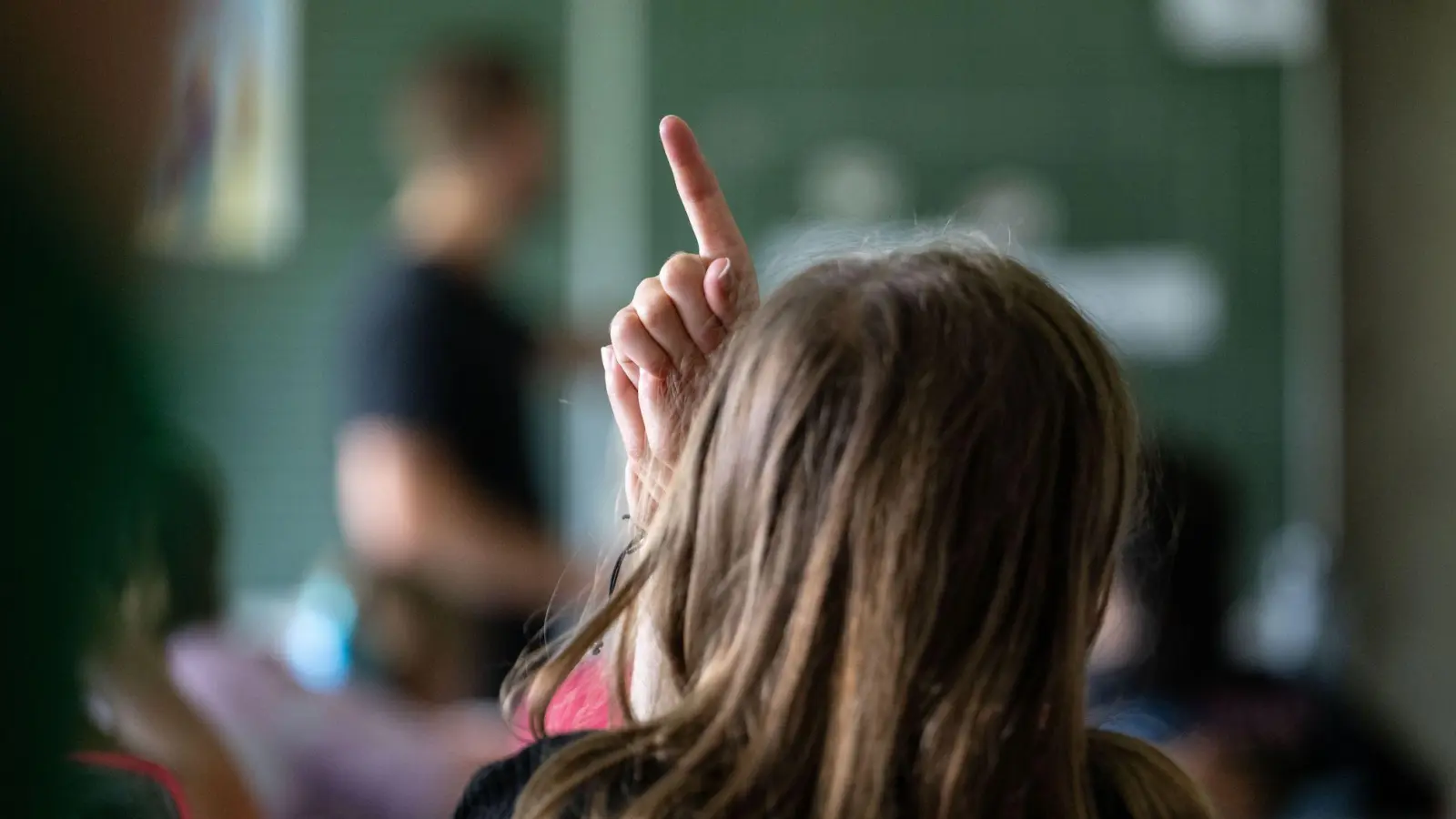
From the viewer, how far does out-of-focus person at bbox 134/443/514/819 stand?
3.17 ft

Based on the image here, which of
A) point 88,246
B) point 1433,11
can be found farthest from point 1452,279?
point 88,246

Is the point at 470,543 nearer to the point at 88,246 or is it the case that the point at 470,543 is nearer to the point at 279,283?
the point at 279,283

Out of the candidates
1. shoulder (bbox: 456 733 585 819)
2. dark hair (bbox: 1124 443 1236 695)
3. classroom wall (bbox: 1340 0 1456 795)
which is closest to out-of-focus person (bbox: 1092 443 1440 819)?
dark hair (bbox: 1124 443 1236 695)

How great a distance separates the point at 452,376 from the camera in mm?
A: 1931

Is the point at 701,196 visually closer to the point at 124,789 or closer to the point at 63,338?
the point at 124,789

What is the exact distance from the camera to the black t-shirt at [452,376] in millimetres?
1912

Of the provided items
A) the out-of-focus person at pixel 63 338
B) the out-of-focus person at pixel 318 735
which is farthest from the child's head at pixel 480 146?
the out-of-focus person at pixel 63 338

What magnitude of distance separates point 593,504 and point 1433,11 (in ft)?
5.86

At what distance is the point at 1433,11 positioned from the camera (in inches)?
94.6

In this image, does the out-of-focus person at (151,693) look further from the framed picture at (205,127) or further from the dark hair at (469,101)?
the dark hair at (469,101)

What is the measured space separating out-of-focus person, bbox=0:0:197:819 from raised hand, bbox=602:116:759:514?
1.84ft

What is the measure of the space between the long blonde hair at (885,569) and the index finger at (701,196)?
0.15m

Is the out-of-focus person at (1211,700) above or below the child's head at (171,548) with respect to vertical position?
below

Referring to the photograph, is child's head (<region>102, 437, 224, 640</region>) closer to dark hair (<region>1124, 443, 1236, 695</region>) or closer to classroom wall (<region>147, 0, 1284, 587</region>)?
dark hair (<region>1124, 443, 1236, 695</region>)
